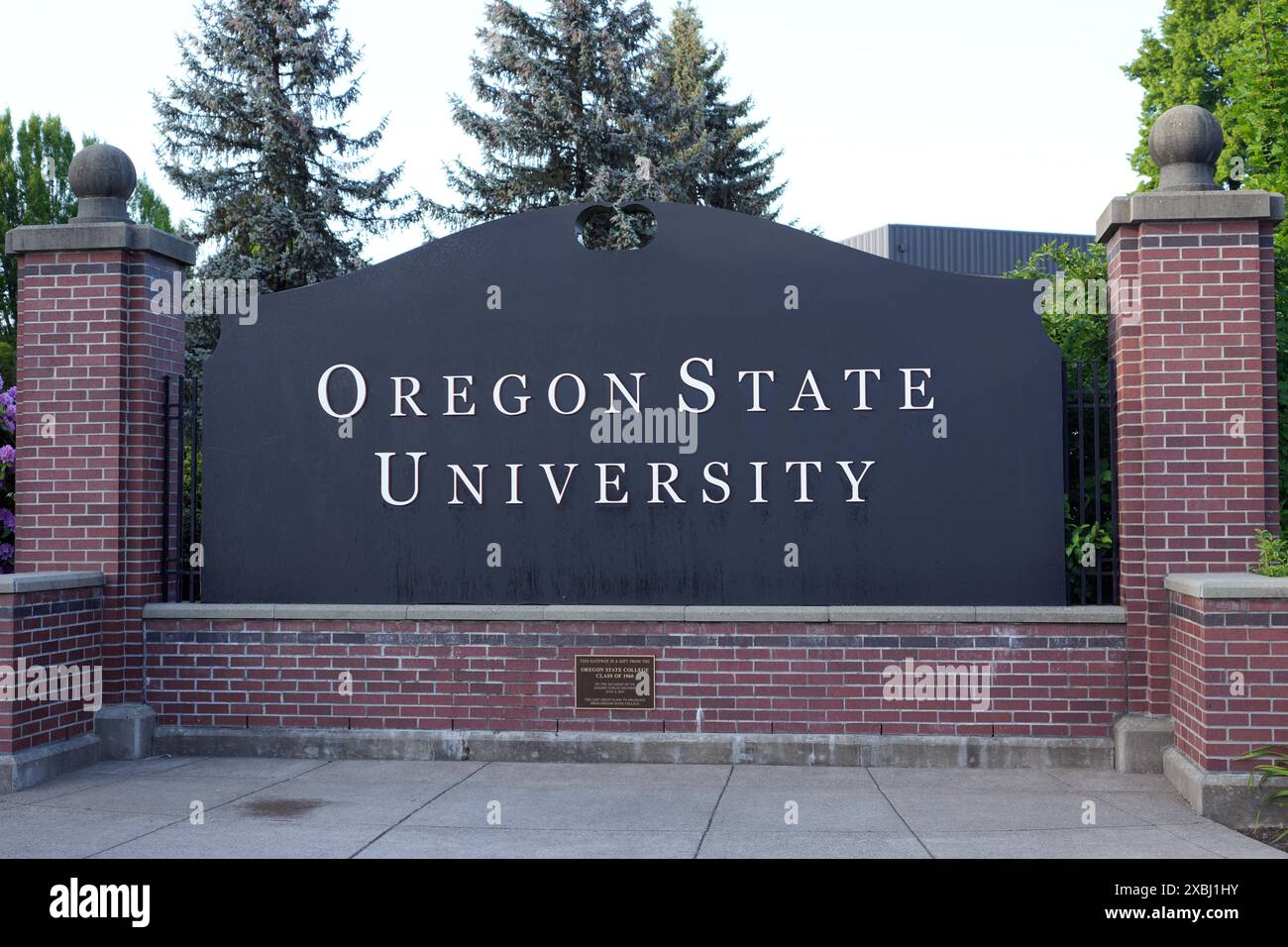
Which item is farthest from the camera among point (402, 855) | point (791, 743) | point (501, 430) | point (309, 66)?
point (309, 66)

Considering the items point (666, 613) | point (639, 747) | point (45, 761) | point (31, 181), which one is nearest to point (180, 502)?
point (45, 761)

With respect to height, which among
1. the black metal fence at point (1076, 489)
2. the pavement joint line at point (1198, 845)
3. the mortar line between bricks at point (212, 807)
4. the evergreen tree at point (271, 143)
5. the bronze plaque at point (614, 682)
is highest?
the evergreen tree at point (271, 143)

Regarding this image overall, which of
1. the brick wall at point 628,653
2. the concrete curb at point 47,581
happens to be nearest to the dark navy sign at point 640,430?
the brick wall at point 628,653

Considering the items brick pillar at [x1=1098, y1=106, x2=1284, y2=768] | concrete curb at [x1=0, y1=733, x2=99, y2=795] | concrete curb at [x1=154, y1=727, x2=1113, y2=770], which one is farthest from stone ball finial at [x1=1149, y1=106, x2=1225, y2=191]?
concrete curb at [x1=0, y1=733, x2=99, y2=795]

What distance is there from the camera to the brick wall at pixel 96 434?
27.1ft

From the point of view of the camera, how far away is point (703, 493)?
7.97m

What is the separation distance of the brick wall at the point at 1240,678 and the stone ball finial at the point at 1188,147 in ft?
9.30

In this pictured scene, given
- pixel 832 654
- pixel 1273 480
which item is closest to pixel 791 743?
pixel 832 654

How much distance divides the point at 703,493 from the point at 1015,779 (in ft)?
8.61

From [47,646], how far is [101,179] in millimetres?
3313

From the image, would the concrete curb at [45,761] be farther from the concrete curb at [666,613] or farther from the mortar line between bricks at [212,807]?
the concrete curb at [666,613]

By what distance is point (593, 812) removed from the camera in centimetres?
646

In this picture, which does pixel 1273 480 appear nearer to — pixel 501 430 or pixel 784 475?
pixel 784 475

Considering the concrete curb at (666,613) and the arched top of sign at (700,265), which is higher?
the arched top of sign at (700,265)
